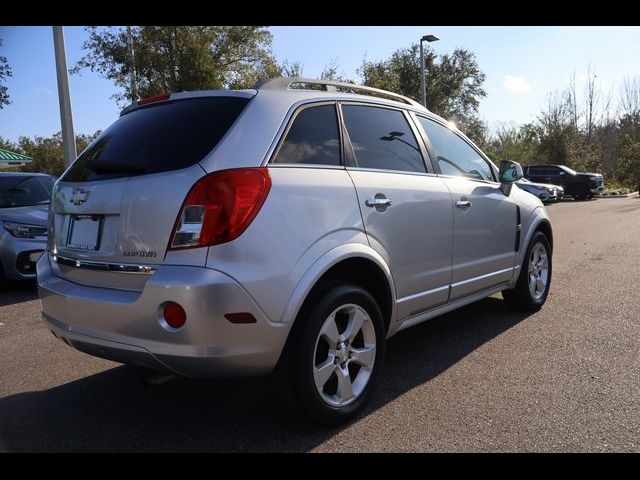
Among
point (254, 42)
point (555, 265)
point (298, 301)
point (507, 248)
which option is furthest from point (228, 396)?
point (254, 42)

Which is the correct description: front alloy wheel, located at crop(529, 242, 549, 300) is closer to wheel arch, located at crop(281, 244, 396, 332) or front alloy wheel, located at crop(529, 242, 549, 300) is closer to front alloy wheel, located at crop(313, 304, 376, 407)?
wheel arch, located at crop(281, 244, 396, 332)

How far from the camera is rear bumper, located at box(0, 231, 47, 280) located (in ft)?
21.3

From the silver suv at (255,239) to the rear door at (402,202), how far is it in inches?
0.5

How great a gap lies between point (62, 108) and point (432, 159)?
1018cm

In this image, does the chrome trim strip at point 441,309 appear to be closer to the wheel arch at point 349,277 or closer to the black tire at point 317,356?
the wheel arch at point 349,277

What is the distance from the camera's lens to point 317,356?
2898 millimetres

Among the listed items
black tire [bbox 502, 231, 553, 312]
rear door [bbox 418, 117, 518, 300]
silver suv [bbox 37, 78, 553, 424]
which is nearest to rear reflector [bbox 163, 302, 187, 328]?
silver suv [bbox 37, 78, 553, 424]

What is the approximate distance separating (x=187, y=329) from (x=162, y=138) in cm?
106

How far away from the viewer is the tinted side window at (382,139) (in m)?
3.28

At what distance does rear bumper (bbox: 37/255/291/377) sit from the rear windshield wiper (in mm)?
592

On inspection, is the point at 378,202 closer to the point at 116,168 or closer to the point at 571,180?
the point at 116,168

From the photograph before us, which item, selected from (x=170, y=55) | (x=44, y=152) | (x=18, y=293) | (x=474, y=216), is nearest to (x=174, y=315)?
(x=474, y=216)

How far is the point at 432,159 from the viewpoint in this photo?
12.6 feet

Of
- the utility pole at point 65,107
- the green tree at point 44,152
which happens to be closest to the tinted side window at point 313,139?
the utility pole at point 65,107
